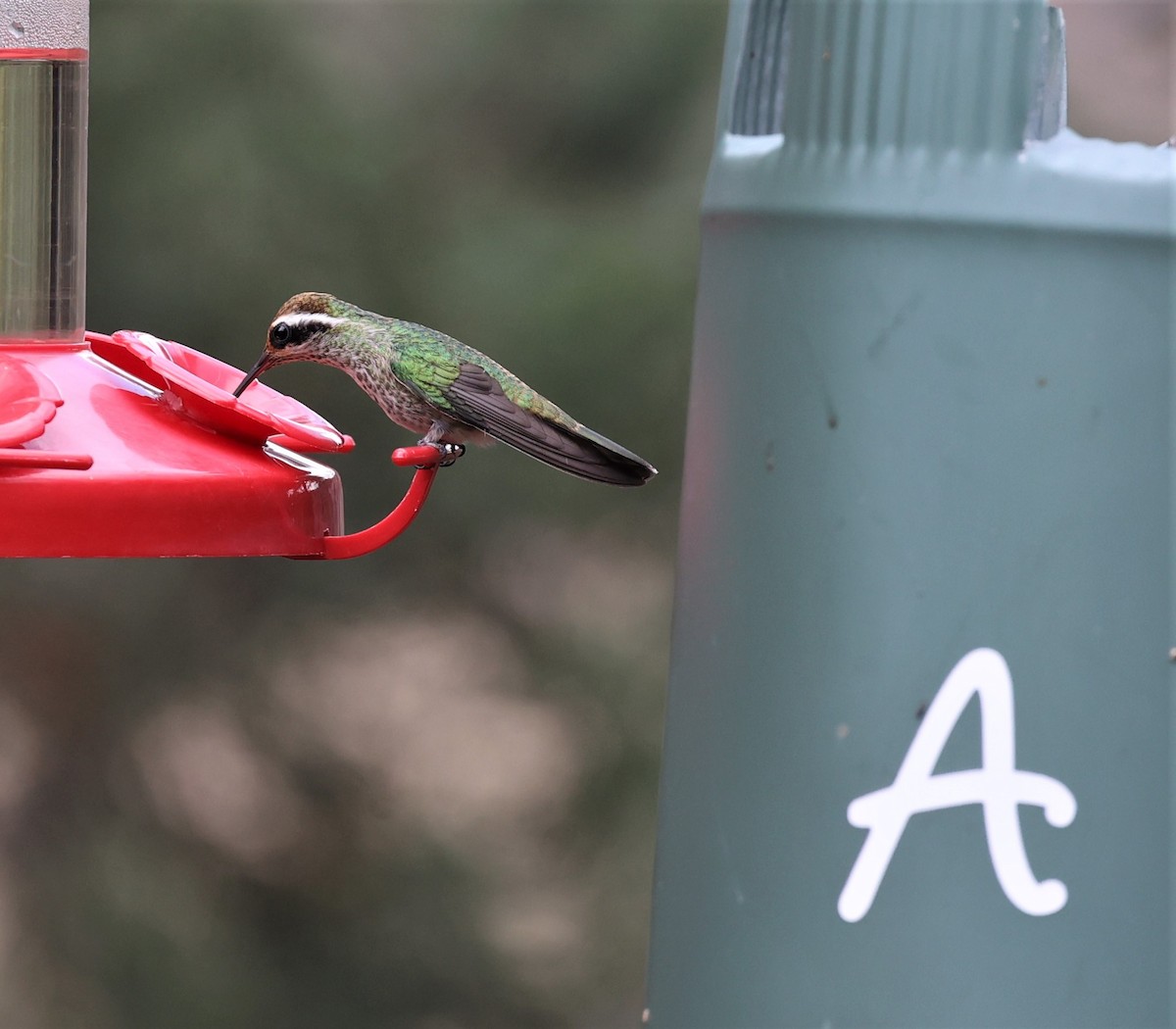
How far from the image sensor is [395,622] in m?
5.55

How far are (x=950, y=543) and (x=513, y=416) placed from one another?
3.78 ft

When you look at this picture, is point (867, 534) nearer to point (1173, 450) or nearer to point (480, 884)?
point (1173, 450)

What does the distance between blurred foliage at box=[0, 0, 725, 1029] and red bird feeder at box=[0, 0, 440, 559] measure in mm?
2754

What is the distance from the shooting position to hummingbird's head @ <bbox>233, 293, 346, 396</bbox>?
2.51 metres

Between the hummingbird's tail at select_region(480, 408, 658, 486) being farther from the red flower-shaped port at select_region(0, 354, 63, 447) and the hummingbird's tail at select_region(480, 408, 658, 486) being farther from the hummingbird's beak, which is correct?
the red flower-shaped port at select_region(0, 354, 63, 447)

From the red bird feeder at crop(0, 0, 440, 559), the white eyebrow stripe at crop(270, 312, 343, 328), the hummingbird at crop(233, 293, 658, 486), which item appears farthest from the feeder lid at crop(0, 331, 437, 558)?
the white eyebrow stripe at crop(270, 312, 343, 328)

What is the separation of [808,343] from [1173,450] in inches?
11.1

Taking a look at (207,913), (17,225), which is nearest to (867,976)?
(17,225)

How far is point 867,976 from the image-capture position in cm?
129

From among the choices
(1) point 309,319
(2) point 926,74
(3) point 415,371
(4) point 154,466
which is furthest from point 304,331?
(2) point 926,74

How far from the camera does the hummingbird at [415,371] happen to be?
2422mm

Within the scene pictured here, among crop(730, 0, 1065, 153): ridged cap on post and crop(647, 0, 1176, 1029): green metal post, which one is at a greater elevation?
crop(730, 0, 1065, 153): ridged cap on post

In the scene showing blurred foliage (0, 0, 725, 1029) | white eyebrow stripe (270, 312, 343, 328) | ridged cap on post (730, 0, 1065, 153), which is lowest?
blurred foliage (0, 0, 725, 1029)

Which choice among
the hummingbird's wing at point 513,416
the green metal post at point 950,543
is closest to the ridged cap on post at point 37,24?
the hummingbird's wing at point 513,416
